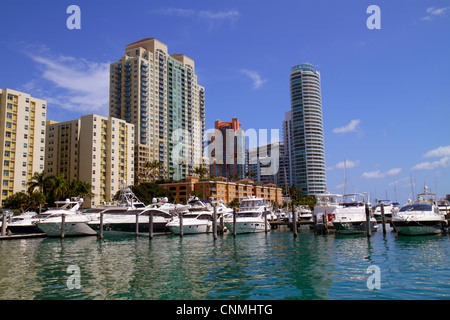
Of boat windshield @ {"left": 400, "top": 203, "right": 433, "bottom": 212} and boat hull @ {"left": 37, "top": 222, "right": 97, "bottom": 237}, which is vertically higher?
boat windshield @ {"left": 400, "top": 203, "right": 433, "bottom": 212}

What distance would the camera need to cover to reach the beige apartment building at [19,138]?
291 ft

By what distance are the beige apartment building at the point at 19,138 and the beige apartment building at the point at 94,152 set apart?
2191 cm

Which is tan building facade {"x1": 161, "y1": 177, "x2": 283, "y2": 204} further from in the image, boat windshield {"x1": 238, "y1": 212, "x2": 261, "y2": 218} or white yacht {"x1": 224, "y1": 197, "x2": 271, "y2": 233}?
white yacht {"x1": 224, "y1": 197, "x2": 271, "y2": 233}

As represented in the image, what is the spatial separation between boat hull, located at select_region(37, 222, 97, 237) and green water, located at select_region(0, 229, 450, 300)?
13.0 meters

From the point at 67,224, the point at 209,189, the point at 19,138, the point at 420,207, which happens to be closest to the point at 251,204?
the point at 420,207

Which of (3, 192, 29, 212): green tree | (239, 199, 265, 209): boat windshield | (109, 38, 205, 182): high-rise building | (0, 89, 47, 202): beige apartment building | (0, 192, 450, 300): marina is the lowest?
(0, 192, 450, 300): marina

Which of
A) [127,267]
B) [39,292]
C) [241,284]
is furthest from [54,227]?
[241,284]

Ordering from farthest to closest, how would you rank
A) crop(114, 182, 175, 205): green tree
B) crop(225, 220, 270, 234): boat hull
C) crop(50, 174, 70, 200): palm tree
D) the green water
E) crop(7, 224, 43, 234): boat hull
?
crop(114, 182, 175, 205): green tree → crop(50, 174, 70, 200): palm tree → crop(7, 224, 43, 234): boat hull → crop(225, 220, 270, 234): boat hull → the green water

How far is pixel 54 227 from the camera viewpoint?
40812mm

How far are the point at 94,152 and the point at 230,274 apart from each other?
10843cm

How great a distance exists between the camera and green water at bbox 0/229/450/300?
46.6ft

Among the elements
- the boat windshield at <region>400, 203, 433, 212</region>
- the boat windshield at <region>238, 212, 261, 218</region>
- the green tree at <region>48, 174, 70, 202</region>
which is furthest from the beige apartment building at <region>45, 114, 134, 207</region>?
the boat windshield at <region>400, 203, 433, 212</region>

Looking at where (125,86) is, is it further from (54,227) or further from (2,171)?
(54,227)
